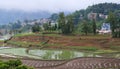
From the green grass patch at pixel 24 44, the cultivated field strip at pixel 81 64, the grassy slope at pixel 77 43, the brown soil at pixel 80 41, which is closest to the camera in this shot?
the cultivated field strip at pixel 81 64

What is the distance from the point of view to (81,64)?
52906mm

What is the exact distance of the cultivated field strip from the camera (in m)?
49.8

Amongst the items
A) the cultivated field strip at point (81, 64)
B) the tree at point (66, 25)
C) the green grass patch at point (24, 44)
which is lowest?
the green grass patch at point (24, 44)

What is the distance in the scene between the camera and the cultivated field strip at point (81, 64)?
163ft

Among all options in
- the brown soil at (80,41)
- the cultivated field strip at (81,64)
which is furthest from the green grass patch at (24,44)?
the cultivated field strip at (81,64)

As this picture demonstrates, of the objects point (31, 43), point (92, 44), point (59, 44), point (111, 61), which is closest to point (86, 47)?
point (92, 44)

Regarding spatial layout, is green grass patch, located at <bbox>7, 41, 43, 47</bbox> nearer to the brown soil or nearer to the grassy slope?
the grassy slope

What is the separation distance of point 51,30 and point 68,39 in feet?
85.9

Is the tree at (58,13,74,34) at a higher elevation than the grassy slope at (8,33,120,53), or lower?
higher

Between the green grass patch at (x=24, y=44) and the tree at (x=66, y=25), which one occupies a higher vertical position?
the tree at (x=66, y=25)

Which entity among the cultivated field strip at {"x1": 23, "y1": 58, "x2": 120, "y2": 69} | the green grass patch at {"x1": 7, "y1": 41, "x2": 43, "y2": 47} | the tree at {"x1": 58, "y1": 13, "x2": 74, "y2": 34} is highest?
the tree at {"x1": 58, "y1": 13, "x2": 74, "y2": 34}

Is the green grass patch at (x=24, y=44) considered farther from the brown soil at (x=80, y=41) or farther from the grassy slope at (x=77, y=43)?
the brown soil at (x=80, y=41)

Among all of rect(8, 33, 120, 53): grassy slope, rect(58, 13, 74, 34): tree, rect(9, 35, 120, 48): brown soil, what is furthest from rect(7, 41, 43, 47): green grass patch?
rect(58, 13, 74, 34): tree

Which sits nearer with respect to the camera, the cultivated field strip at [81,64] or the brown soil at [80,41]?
the cultivated field strip at [81,64]
